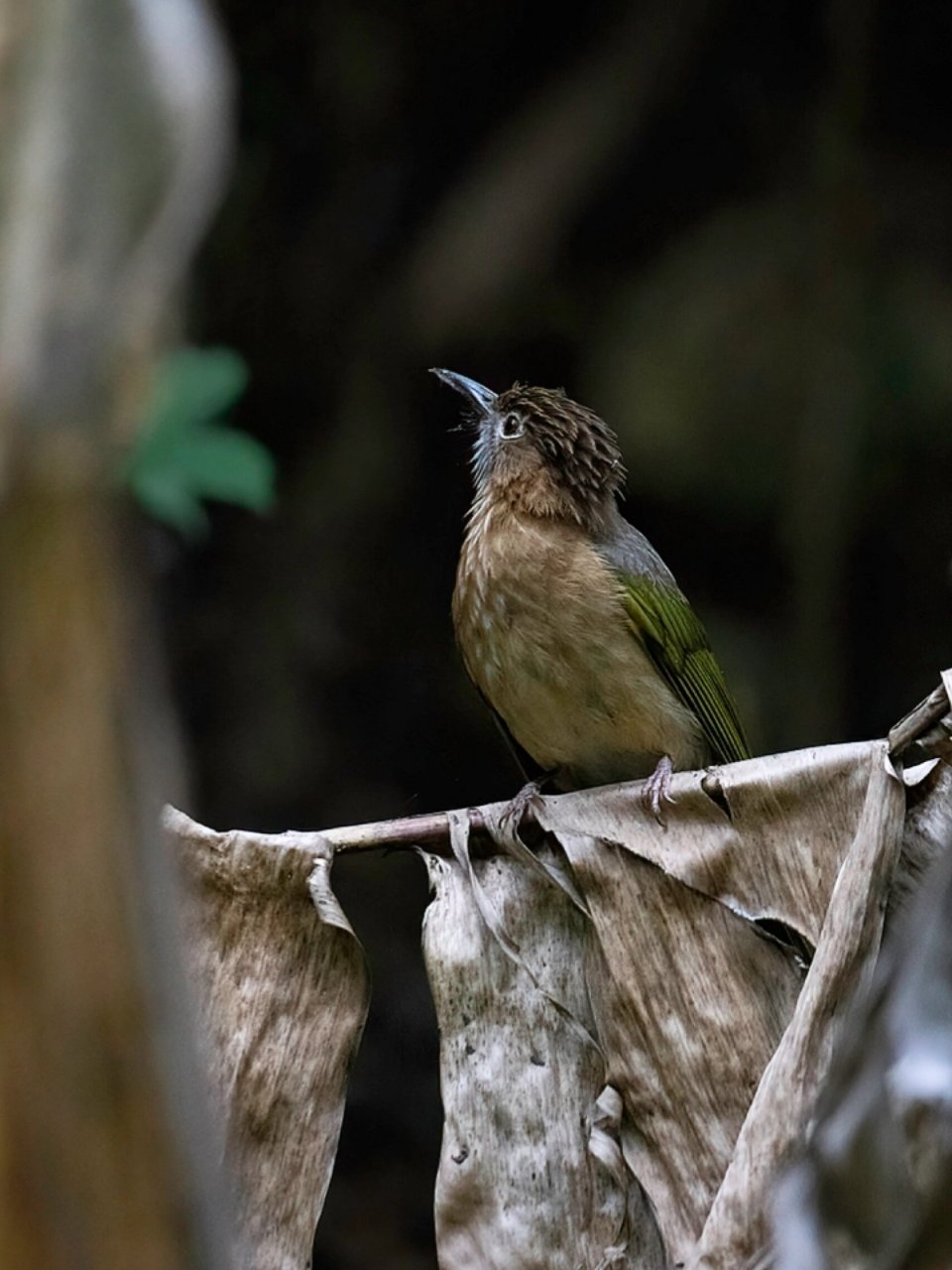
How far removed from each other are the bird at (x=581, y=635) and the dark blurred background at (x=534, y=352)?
2.87 m

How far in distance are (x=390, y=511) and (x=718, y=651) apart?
4.94ft

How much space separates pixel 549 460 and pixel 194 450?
958 millimetres

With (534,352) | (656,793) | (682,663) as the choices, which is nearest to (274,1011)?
(656,793)

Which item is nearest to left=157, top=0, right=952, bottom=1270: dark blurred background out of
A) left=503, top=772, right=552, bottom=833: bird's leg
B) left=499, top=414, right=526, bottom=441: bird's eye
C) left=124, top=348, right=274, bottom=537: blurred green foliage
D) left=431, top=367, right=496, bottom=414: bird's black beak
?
left=124, top=348, right=274, bottom=537: blurred green foliage

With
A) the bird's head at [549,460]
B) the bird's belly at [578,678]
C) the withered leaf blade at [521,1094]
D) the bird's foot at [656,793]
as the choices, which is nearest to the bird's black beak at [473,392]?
the bird's head at [549,460]

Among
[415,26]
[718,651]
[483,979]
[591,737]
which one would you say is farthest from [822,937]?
[415,26]

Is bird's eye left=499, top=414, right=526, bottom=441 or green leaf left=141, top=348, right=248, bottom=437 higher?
green leaf left=141, top=348, right=248, bottom=437

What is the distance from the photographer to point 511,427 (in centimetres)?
473

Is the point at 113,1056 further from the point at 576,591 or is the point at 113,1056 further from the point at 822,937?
the point at 576,591

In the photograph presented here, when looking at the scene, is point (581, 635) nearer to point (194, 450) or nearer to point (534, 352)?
point (194, 450)

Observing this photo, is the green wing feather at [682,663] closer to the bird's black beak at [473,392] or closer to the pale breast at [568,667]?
the pale breast at [568,667]

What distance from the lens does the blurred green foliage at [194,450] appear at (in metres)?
4.43

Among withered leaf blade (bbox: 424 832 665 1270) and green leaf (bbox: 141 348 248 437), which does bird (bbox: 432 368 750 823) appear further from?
withered leaf blade (bbox: 424 832 665 1270)

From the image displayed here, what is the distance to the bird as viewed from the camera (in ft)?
13.8
